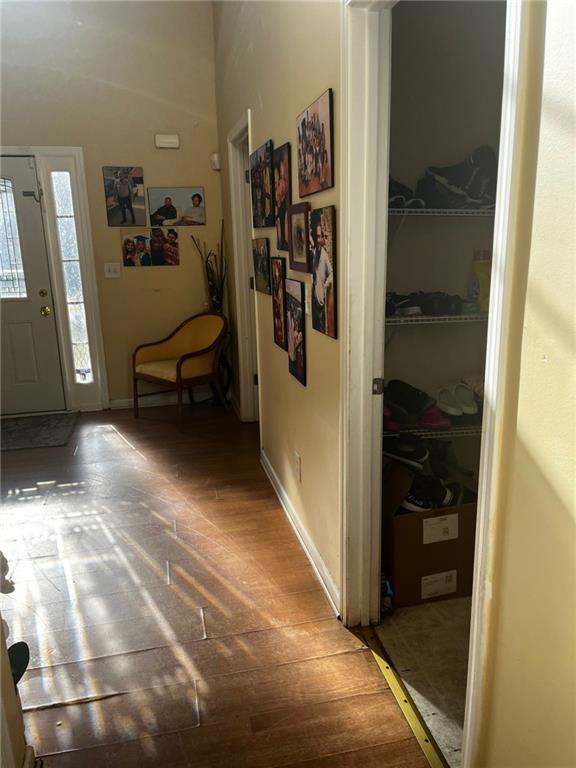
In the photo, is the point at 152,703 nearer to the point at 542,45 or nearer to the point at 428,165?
the point at 542,45

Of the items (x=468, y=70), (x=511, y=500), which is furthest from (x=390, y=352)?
(x=511, y=500)

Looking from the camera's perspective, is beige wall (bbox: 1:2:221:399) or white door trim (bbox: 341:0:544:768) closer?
white door trim (bbox: 341:0:544:768)

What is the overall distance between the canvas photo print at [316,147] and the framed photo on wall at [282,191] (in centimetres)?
18

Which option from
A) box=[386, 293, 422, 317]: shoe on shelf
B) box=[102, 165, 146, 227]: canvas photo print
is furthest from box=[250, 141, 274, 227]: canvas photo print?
box=[102, 165, 146, 227]: canvas photo print

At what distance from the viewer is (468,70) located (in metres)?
2.29

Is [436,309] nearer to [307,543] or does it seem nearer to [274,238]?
[274,238]

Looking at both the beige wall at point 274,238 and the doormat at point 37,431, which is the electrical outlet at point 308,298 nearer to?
the beige wall at point 274,238

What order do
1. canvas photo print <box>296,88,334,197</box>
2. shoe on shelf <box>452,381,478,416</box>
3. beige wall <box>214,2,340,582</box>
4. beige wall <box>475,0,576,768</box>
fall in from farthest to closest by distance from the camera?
shoe on shelf <box>452,381,478,416</box> → beige wall <box>214,2,340,582</box> → canvas photo print <box>296,88,334,197</box> → beige wall <box>475,0,576,768</box>

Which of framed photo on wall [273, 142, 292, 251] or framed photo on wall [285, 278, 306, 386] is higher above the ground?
framed photo on wall [273, 142, 292, 251]

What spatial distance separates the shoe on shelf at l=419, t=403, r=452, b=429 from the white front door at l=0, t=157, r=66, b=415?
343cm

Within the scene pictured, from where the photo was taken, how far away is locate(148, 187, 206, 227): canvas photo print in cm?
441

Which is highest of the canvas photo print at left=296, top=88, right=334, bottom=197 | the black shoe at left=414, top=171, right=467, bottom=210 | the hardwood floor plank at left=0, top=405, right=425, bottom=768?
the canvas photo print at left=296, top=88, right=334, bottom=197

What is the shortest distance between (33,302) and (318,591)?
3480 millimetres

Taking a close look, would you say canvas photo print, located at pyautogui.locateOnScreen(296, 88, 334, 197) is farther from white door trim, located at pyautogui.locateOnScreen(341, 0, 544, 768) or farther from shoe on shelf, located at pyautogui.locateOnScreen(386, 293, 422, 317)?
shoe on shelf, located at pyautogui.locateOnScreen(386, 293, 422, 317)
